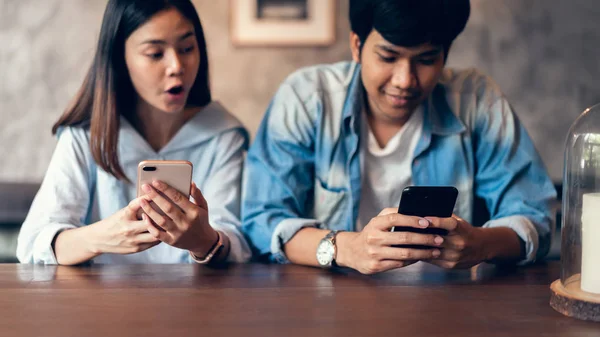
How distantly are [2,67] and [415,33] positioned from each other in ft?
8.08

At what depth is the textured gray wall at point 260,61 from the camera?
10.6 ft

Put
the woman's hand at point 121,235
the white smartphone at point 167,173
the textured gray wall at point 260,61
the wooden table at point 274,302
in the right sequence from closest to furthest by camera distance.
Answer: the wooden table at point 274,302
the white smartphone at point 167,173
the woman's hand at point 121,235
the textured gray wall at point 260,61

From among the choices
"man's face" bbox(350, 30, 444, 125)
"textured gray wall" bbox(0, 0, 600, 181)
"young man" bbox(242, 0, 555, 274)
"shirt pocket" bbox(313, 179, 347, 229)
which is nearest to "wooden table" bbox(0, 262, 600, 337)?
"young man" bbox(242, 0, 555, 274)

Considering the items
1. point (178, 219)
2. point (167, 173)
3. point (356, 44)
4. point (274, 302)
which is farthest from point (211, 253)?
point (356, 44)

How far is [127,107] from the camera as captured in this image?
1.89 meters

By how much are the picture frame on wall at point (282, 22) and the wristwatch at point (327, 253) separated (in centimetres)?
201

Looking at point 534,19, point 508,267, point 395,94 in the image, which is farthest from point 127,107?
point 534,19

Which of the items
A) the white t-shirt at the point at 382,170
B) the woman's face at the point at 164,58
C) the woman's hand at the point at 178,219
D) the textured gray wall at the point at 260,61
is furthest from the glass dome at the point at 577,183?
the textured gray wall at the point at 260,61

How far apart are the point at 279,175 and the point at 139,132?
0.48 meters

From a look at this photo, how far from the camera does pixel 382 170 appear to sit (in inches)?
71.6

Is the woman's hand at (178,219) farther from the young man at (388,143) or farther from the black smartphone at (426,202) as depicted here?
the black smartphone at (426,202)

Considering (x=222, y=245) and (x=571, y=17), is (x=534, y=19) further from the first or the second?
(x=222, y=245)

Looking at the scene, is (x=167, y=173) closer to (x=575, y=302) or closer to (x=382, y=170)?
(x=382, y=170)

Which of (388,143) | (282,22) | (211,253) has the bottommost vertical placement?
(211,253)
